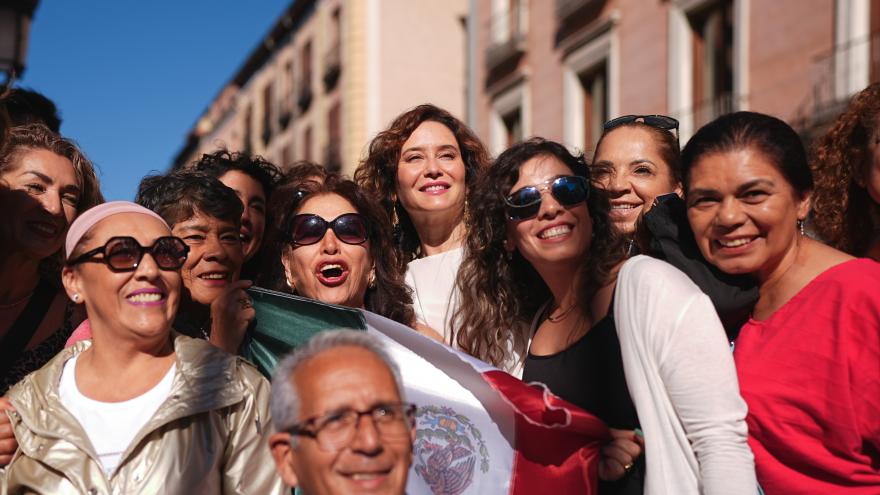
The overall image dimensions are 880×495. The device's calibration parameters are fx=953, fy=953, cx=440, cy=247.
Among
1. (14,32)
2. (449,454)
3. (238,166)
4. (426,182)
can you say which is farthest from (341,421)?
(14,32)

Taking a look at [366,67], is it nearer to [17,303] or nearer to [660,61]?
[660,61]

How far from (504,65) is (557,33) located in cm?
207

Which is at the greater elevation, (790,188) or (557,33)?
(557,33)

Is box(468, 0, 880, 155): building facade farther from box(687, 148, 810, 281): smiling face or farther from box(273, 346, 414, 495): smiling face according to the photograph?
box(273, 346, 414, 495): smiling face

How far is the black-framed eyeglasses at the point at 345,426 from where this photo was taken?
2.41m

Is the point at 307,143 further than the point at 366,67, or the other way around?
the point at 307,143

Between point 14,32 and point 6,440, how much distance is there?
4.41m

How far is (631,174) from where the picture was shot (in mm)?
4082

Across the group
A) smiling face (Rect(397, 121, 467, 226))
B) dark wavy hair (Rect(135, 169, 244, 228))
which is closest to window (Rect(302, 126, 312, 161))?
smiling face (Rect(397, 121, 467, 226))

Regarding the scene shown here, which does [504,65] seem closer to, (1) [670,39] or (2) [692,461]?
(1) [670,39]

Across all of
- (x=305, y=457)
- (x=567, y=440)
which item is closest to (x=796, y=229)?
(x=567, y=440)

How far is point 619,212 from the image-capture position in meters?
4.08

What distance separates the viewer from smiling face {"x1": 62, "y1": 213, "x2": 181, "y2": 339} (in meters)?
2.92

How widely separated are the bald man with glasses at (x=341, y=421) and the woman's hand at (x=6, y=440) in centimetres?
94
